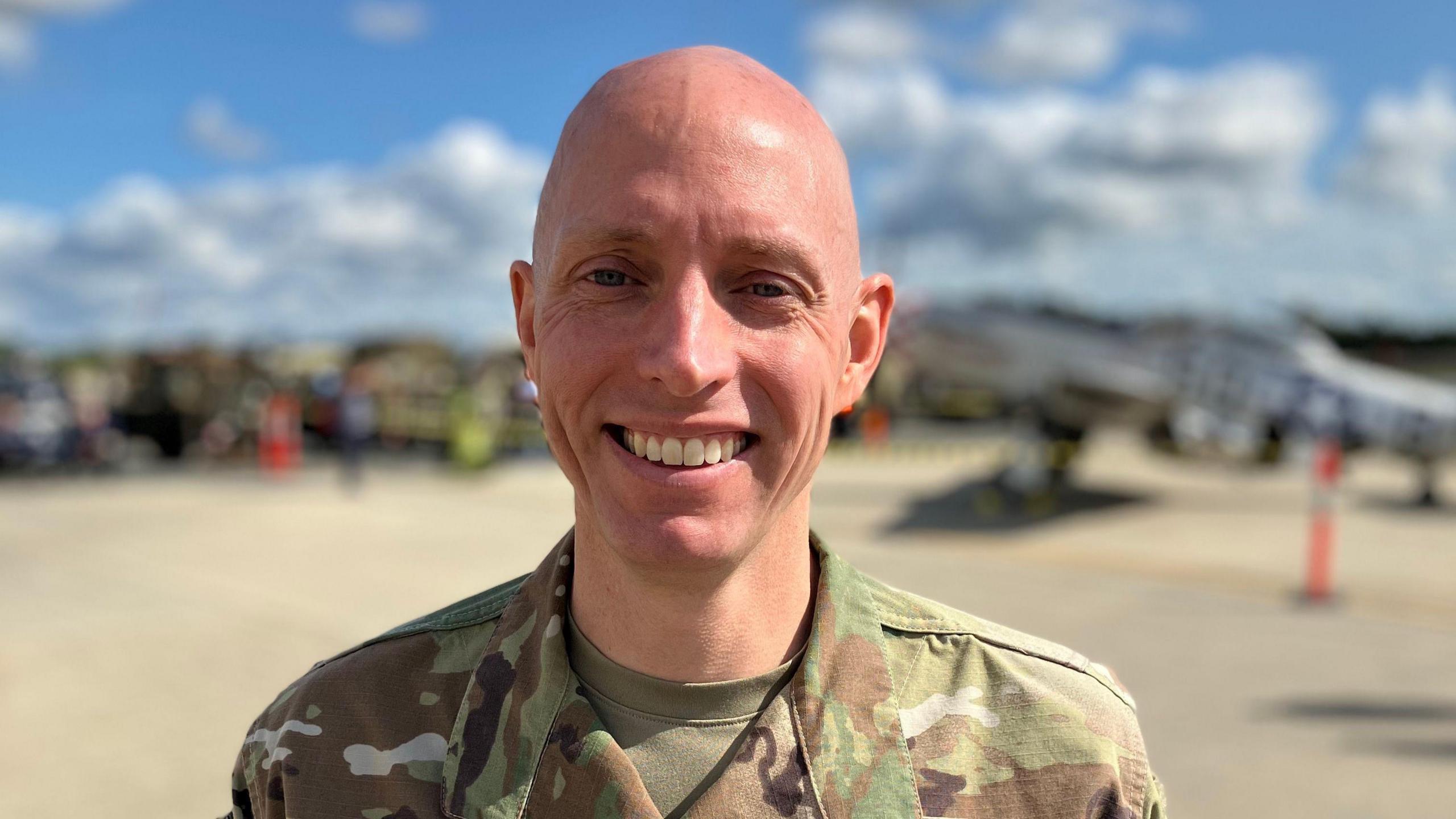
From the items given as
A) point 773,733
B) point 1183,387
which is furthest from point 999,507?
point 773,733

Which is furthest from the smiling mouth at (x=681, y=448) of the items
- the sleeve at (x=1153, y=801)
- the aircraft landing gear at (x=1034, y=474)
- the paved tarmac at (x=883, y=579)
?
the aircraft landing gear at (x=1034, y=474)

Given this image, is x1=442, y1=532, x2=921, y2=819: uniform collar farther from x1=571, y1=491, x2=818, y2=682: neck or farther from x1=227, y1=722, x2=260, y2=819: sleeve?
x1=227, y1=722, x2=260, y2=819: sleeve

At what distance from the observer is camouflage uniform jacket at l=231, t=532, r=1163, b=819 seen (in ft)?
4.64

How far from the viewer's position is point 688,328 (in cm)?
132

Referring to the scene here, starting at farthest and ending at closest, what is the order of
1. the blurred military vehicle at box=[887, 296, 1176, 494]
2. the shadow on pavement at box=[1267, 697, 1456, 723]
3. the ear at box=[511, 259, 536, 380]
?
the blurred military vehicle at box=[887, 296, 1176, 494]
the shadow on pavement at box=[1267, 697, 1456, 723]
the ear at box=[511, 259, 536, 380]

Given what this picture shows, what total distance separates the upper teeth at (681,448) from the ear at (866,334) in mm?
248

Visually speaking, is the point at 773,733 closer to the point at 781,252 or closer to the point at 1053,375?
the point at 781,252

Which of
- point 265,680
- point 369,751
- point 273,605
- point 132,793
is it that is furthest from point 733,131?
point 273,605

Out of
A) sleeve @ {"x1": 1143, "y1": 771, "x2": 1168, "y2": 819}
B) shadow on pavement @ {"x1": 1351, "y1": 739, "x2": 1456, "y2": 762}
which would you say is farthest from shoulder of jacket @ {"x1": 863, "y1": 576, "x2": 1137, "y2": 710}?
shadow on pavement @ {"x1": 1351, "y1": 739, "x2": 1456, "y2": 762}

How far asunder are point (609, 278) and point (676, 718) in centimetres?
64

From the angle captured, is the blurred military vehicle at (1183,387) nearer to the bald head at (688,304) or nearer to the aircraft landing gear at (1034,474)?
the aircraft landing gear at (1034,474)

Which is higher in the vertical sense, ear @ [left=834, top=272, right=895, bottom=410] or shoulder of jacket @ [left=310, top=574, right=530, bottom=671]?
ear @ [left=834, top=272, right=895, bottom=410]

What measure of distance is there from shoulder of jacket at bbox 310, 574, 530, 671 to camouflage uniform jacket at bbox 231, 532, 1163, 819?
2 centimetres

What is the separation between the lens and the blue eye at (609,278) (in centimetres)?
140
